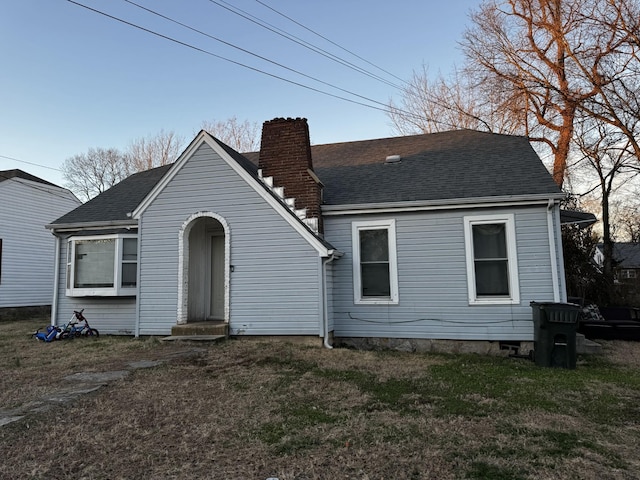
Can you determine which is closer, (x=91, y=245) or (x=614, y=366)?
(x=614, y=366)

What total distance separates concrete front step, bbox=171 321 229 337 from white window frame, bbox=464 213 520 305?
205 inches

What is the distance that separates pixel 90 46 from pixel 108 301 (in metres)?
8.23

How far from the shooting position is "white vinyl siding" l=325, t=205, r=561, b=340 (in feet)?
27.2

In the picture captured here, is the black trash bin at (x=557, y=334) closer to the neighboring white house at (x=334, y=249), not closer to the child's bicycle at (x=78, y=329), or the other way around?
the neighboring white house at (x=334, y=249)

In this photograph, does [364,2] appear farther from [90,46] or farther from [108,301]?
[108,301]

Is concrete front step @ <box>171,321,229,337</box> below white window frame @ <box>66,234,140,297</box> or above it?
below

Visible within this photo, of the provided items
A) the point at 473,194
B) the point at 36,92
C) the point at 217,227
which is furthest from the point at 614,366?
the point at 36,92

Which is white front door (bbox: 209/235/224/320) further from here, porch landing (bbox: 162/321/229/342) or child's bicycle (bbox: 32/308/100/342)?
child's bicycle (bbox: 32/308/100/342)

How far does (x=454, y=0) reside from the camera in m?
13.6

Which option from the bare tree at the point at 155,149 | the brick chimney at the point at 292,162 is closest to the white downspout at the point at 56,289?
the brick chimney at the point at 292,162

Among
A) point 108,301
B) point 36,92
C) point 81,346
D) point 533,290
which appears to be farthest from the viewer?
point 36,92

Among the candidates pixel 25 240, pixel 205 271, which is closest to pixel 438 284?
pixel 205 271

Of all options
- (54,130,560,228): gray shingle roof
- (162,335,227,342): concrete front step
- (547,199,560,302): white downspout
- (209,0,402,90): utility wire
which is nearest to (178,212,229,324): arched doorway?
(162,335,227,342): concrete front step

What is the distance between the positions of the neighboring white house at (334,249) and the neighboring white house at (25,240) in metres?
9.01
